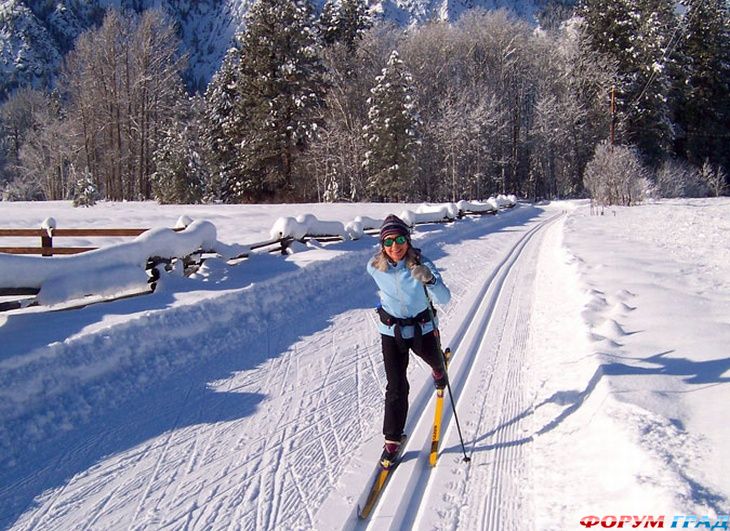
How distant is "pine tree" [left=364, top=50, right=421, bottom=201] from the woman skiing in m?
34.7

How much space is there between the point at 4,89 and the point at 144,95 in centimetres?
8097

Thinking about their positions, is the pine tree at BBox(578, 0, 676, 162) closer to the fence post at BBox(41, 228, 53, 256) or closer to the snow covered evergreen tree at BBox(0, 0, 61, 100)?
the fence post at BBox(41, 228, 53, 256)

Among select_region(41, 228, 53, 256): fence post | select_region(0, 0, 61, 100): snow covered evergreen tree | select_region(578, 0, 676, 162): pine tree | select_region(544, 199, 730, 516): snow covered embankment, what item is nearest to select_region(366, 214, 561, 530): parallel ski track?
select_region(544, 199, 730, 516): snow covered embankment

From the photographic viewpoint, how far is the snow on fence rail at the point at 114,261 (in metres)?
6.06

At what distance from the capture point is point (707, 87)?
53281 mm

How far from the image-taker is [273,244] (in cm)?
1316

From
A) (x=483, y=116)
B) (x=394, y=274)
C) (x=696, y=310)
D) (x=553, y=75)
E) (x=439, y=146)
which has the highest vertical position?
(x=553, y=75)

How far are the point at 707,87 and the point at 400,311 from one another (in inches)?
2559

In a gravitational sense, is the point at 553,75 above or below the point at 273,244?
above

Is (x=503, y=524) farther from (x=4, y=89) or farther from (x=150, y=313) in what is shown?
(x=4, y=89)

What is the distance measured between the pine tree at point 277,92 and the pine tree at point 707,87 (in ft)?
134

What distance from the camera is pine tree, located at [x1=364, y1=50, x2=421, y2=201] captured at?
3716 centimetres

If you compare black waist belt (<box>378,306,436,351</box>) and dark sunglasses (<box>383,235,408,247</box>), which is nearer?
dark sunglasses (<box>383,235,408,247</box>)

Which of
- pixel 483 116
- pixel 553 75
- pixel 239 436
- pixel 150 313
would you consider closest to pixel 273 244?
pixel 150 313
